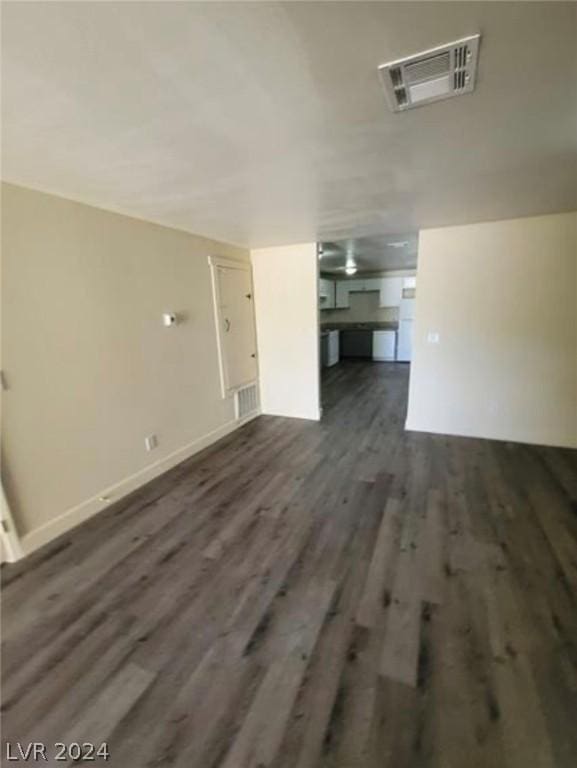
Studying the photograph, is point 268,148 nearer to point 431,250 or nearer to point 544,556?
point 431,250

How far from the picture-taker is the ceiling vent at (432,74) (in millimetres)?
1170

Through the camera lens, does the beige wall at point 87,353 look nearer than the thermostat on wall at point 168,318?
Yes

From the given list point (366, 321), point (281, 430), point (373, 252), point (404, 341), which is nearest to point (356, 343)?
point (366, 321)

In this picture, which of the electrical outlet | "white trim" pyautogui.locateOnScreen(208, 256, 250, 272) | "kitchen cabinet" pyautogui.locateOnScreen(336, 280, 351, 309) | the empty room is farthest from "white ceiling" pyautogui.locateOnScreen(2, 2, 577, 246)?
"kitchen cabinet" pyautogui.locateOnScreen(336, 280, 351, 309)

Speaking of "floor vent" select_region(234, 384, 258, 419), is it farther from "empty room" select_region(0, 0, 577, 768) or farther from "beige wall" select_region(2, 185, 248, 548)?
"beige wall" select_region(2, 185, 248, 548)

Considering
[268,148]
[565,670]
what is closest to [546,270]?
[268,148]

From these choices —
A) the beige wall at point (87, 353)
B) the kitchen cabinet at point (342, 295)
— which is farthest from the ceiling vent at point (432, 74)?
the kitchen cabinet at point (342, 295)

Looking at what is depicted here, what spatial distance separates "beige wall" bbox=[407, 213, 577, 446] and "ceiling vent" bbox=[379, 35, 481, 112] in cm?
260

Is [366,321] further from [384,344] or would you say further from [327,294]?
[327,294]

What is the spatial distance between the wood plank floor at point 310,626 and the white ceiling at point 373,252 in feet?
10.1

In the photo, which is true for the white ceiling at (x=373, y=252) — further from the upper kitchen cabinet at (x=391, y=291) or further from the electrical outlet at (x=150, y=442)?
the electrical outlet at (x=150, y=442)

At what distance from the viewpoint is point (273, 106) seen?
146cm

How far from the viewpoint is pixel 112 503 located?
9.41 feet

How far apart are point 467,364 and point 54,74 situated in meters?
3.99
